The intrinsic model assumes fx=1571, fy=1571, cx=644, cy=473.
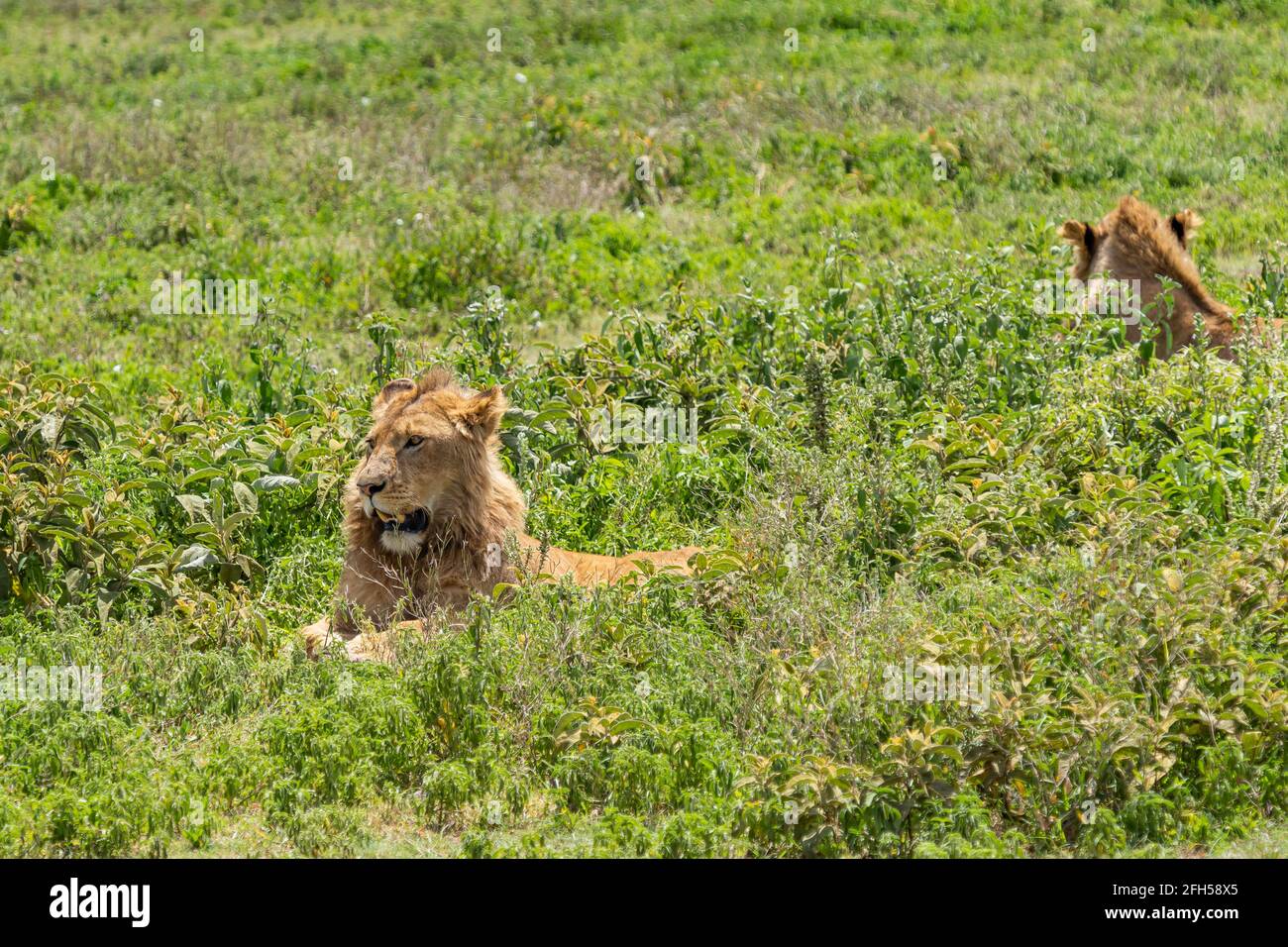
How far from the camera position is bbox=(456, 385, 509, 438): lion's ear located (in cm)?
781

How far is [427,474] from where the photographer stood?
7738 millimetres

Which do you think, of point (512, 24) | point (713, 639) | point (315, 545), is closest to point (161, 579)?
point (315, 545)

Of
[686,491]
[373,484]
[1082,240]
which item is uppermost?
[1082,240]

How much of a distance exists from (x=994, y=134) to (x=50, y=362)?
9618mm

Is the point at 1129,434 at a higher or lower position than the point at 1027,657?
higher

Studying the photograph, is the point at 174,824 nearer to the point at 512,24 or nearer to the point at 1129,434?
the point at 1129,434

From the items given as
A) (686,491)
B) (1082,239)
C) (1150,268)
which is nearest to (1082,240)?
(1082,239)

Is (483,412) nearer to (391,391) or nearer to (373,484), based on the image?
(391,391)

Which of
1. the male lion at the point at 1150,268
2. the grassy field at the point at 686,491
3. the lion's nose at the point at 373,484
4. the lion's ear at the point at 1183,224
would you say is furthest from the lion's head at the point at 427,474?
the lion's ear at the point at 1183,224

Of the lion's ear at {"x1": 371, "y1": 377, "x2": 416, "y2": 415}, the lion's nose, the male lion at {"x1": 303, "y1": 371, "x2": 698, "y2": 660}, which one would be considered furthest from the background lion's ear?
the lion's nose

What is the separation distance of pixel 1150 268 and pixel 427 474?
5.50 metres

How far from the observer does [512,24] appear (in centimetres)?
2486

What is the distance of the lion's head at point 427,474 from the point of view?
7.66 metres

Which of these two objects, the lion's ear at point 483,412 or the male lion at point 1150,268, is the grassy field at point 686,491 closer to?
the male lion at point 1150,268
